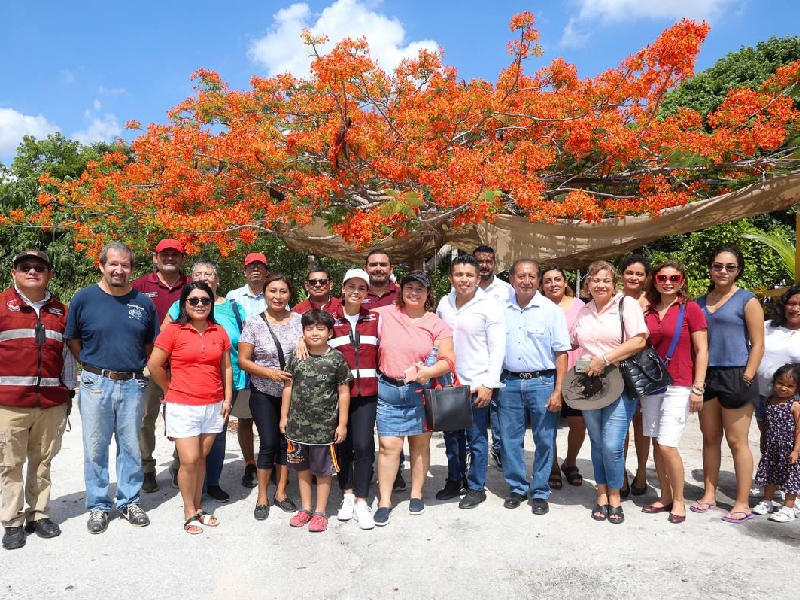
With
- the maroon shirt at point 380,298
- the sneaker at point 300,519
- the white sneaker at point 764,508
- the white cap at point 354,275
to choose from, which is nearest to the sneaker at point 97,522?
the sneaker at point 300,519

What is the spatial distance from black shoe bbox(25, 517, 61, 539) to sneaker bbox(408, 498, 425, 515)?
7.61 ft

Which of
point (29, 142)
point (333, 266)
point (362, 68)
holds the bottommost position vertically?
point (333, 266)

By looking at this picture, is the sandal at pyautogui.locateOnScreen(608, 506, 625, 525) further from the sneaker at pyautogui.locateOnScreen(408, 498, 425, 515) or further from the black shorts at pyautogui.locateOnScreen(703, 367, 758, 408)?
the sneaker at pyautogui.locateOnScreen(408, 498, 425, 515)

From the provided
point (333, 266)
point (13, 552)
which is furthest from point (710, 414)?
point (333, 266)

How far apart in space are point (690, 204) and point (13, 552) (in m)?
7.12

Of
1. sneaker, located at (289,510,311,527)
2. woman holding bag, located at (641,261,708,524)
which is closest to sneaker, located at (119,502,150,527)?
sneaker, located at (289,510,311,527)

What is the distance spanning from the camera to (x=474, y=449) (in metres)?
4.21

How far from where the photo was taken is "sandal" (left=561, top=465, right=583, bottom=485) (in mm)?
4617

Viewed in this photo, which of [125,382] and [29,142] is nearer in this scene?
[125,382]

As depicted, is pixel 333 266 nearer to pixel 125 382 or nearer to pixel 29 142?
pixel 125 382

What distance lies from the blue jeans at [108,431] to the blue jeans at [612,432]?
3130 mm

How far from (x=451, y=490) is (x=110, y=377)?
8.46ft

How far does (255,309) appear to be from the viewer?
4664mm

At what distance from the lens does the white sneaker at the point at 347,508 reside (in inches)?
154
